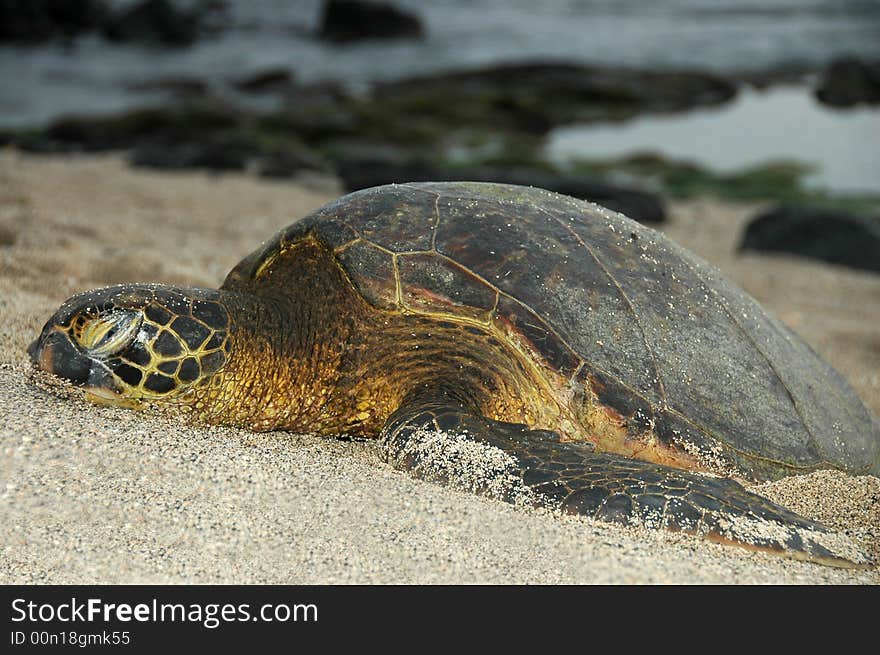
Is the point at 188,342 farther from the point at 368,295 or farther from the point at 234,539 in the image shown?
the point at 234,539

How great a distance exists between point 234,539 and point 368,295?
864 mm

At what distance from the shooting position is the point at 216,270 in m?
4.45

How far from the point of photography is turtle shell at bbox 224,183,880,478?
2316 mm

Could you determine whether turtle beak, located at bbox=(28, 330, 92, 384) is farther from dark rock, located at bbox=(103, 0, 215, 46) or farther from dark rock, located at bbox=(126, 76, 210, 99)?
dark rock, located at bbox=(103, 0, 215, 46)

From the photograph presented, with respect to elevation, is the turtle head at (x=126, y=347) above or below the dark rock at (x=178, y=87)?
below

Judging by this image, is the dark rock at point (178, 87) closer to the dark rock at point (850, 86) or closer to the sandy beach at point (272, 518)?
the dark rock at point (850, 86)

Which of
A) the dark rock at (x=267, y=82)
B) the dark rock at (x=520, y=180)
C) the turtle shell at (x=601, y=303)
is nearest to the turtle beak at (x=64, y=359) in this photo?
the turtle shell at (x=601, y=303)

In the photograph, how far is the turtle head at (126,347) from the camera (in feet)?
7.01

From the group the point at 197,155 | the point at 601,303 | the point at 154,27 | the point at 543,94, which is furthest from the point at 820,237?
the point at 154,27

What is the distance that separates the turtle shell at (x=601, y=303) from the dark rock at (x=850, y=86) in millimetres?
16210

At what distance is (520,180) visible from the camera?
8156 mm

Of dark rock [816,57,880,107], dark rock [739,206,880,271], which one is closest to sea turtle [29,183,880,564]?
dark rock [739,206,880,271]

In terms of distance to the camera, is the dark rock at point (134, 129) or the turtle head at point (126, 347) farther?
the dark rock at point (134, 129)

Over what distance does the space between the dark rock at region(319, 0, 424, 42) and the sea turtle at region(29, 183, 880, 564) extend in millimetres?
22641
